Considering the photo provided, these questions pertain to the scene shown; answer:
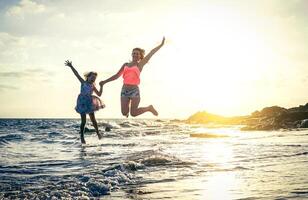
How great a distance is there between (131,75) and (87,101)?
458cm

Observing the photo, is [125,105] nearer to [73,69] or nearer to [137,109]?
[137,109]

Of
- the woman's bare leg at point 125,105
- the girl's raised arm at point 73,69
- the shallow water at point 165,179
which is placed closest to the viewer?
the shallow water at point 165,179

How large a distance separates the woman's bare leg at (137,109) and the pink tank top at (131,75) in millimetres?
516

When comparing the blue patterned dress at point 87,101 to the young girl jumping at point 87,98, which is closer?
the young girl jumping at point 87,98

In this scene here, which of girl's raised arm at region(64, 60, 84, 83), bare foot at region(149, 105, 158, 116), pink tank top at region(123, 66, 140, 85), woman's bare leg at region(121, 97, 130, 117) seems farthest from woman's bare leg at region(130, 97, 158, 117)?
girl's raised arm at region(64, 60, 84, 83)

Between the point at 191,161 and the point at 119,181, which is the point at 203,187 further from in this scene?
the point at 191,161

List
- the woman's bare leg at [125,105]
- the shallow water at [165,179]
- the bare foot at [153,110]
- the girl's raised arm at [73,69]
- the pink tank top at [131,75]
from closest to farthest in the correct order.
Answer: the shallow water at [165,179] < the pink tank top at [131,75] < the woman's bare leg at [125,105] < the bare foot at [153,110] < the girl's raised arm at [73,69]

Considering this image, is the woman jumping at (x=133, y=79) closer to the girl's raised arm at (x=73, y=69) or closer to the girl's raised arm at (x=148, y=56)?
the girl's raised arm at (x=148, y=56)

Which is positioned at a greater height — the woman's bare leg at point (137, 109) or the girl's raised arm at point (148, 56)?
the girl's raised arm at point (148, 56)

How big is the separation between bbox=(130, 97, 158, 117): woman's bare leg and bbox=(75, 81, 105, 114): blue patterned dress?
3.80m

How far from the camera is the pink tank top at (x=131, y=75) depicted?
11438mm

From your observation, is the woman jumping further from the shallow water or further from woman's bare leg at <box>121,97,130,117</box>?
the shallow water

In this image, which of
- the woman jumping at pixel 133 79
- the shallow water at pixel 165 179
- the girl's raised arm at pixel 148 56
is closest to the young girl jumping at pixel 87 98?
the woman jumping at pixel 133 79

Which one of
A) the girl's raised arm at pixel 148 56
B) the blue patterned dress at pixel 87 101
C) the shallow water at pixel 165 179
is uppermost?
the girl's raised arm at pixel 148 56
